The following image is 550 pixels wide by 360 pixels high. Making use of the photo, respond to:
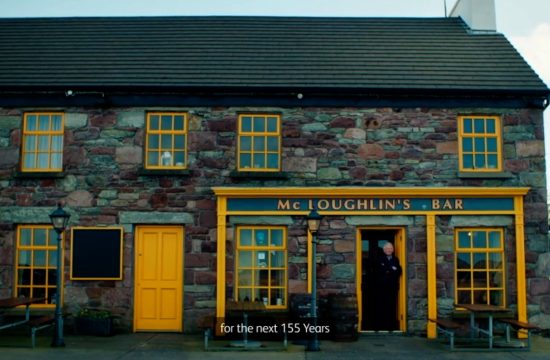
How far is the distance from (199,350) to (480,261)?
608cm

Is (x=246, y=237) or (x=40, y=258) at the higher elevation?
(x=246, y=237)

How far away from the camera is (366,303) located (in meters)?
13.7

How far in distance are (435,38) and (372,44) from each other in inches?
64.6

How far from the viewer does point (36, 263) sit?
13750 mm

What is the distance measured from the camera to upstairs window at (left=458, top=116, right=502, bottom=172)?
13876 millimetres

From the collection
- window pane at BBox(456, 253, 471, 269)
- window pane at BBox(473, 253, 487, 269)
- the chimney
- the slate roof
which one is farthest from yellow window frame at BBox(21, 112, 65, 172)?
the chimney

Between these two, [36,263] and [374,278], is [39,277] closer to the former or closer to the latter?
[36,263]

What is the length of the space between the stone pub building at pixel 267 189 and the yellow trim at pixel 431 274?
0.02 meters

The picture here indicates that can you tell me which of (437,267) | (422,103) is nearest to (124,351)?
(437,267)

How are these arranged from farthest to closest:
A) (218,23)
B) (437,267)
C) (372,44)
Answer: (218,23) < (372,44) < (437,267)

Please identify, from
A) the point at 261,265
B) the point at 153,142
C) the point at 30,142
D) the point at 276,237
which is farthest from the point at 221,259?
the point at 30,142

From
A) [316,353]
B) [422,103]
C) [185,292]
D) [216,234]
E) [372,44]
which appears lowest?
[316,353]

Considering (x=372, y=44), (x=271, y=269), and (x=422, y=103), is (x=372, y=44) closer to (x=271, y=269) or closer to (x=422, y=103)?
(x=422, y=103)

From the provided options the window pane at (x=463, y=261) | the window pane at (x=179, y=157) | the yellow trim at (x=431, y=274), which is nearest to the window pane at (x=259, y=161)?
the window pane at (x=179, y=157)
